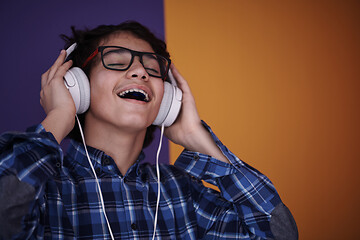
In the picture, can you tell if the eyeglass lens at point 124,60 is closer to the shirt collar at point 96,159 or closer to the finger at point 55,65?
the finger at point 55,65

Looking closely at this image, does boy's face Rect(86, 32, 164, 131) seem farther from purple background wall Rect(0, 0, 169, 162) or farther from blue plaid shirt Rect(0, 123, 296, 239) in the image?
purple background wall Rect(0, 0, 169, 162)

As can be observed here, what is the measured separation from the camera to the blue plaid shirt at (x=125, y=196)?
100cm

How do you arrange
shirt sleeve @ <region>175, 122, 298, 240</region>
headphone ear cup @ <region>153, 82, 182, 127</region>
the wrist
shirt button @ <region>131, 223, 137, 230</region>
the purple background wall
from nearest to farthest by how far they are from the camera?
the wrist
shirt button @ <region>131, 223, 137, 230</region>
shirt sleeve @ <region>175, 122, 298, 240</region>
headphone ear cup @ <region>153, 82, 182, 127</region>
the purple background wall

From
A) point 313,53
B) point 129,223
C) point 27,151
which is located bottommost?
point 129,223

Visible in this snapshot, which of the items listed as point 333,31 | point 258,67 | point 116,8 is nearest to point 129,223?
point 116,8

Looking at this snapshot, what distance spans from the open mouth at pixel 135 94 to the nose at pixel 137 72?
6 centimetres

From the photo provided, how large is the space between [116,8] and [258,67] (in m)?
1.05

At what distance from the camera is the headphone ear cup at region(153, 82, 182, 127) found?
1490 millimetres

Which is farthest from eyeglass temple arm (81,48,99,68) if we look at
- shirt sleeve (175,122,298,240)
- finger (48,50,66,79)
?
shirt sleeve (175,122,298,240)

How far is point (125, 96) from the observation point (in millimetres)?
1425

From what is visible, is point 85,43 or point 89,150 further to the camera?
point 85,43

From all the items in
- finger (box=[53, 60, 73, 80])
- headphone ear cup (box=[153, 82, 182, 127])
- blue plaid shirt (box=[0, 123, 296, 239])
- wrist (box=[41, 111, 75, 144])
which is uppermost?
finger (box=[53, 60, 73, 80])

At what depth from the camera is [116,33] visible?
1572 millimetres

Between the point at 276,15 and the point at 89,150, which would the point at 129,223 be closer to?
the point at 89,150
